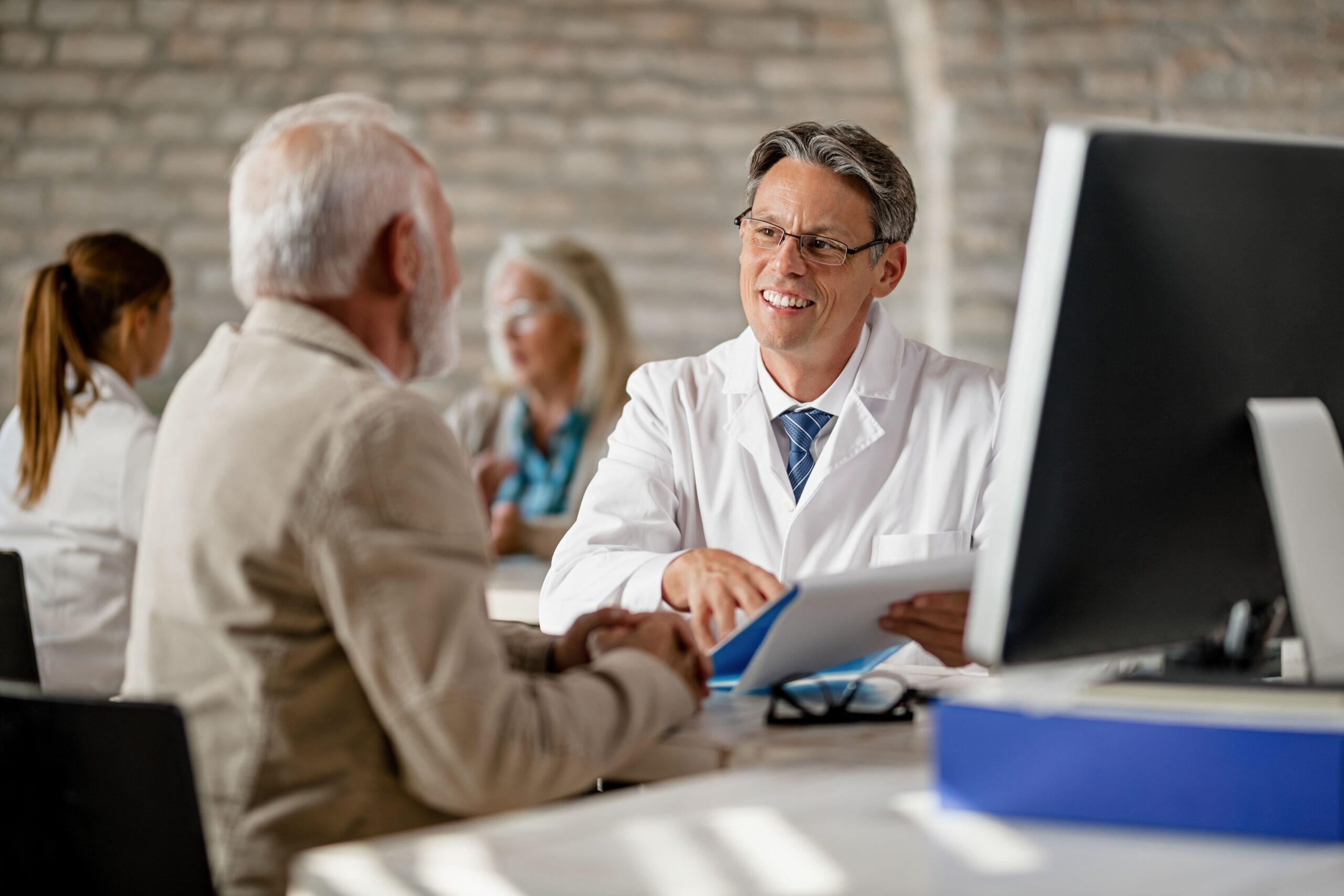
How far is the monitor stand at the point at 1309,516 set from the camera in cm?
111

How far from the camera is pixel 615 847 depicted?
0.92 m

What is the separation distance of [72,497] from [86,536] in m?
0.08

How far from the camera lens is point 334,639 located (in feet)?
3.95

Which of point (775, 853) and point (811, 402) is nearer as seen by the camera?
point (775, 853)

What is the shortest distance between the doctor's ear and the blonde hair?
2231 mm

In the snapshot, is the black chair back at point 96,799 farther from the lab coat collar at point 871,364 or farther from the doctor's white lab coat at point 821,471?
the lab coat collar at point 871,364

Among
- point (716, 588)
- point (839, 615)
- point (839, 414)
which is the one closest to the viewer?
point (839, 615)

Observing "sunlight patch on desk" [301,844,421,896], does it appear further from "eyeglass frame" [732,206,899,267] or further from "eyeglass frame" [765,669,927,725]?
"eyeglass frame" [732,206,899,267]

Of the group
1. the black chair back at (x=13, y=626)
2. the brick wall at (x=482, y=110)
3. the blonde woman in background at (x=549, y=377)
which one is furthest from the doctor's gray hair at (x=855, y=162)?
the brick wall at (x=482, y=110)

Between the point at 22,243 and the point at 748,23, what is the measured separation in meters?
2.99

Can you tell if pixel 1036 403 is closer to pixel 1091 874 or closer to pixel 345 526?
pixel 1091 874

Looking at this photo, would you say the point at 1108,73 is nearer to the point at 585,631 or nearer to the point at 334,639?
the point at 585,631

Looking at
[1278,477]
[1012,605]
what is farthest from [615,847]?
[1278,477]

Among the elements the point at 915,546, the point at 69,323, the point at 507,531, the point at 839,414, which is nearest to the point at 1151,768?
the point at 915,546
